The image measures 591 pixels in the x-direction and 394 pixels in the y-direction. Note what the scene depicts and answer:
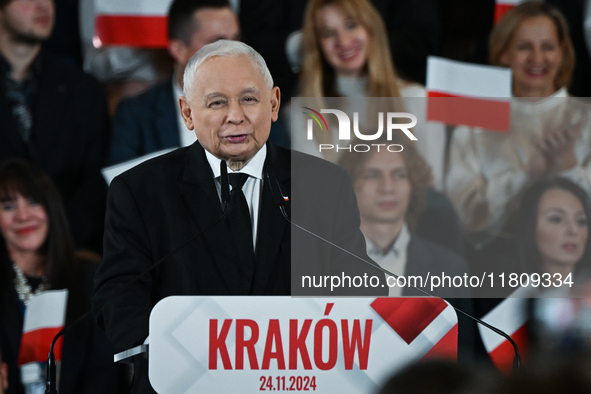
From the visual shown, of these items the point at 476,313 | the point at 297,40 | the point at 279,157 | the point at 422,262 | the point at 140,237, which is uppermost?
the point at 297,40

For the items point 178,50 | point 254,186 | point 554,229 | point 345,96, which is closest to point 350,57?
point 345,96

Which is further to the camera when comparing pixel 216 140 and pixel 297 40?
pixel 297 40

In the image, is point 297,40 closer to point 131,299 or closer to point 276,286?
point 276,286

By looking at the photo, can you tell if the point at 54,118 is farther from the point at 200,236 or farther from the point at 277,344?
the point at 277,344

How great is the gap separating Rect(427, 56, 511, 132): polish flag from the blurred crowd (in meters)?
0.04

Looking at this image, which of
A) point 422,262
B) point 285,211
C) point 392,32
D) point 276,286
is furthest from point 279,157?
point 392,32

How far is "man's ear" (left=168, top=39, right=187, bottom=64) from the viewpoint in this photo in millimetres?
2752

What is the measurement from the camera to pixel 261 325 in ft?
4.60

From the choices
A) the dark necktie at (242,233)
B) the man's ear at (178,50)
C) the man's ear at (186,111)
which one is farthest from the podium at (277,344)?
the man's ear at (178,50)

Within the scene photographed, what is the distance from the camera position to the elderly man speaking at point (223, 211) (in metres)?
1.54

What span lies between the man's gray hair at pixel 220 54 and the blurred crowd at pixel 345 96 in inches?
22.6

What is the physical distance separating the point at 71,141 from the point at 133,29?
18.7 inches

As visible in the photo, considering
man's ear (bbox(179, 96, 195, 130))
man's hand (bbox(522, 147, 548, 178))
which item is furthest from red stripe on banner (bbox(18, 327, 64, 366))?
man's hand (bbox(522, 147, 548, 178))

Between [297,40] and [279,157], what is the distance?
3.71ft
